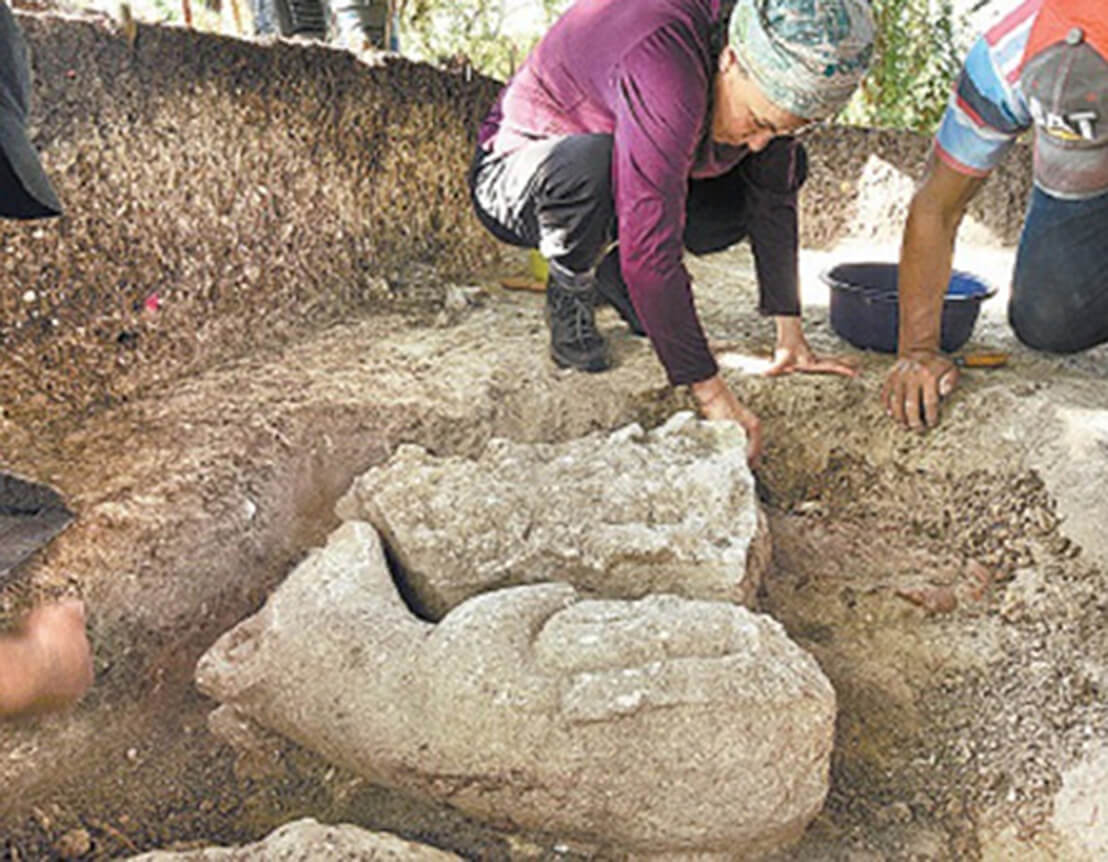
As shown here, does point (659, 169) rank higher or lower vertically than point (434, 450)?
higher

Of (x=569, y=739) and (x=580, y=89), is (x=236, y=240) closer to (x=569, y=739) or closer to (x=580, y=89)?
(x=580, y=89)

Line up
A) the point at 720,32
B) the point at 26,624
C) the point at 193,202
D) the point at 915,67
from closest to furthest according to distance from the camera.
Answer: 1. the point at 26,624
2. the point at 720,32
3. the point at 193,202
4. the point at 915,67

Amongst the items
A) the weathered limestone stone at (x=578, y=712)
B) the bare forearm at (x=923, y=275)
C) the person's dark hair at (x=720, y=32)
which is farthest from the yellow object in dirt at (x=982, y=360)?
the weathered limestone stone at (x=578, y=712)

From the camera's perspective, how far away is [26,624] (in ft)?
3.90

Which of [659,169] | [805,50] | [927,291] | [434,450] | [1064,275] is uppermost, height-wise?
[805,50]

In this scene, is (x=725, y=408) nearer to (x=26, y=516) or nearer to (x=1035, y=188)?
(x=1035, y=188)

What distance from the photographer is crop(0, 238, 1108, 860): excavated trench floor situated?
4.37ft

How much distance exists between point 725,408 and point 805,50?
72 cm

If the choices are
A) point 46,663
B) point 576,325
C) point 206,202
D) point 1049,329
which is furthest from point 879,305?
point 46,663

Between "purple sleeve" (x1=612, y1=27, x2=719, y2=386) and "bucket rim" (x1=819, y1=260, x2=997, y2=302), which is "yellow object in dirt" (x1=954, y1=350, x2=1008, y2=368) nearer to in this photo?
"bucket rim" (x1=819, y1=260, x2=997, y2=302)

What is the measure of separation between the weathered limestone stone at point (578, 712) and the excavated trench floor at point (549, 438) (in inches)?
3.2

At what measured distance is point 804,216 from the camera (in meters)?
4.48

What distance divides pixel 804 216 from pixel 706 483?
3181 mm

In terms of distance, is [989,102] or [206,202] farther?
[206,202]
